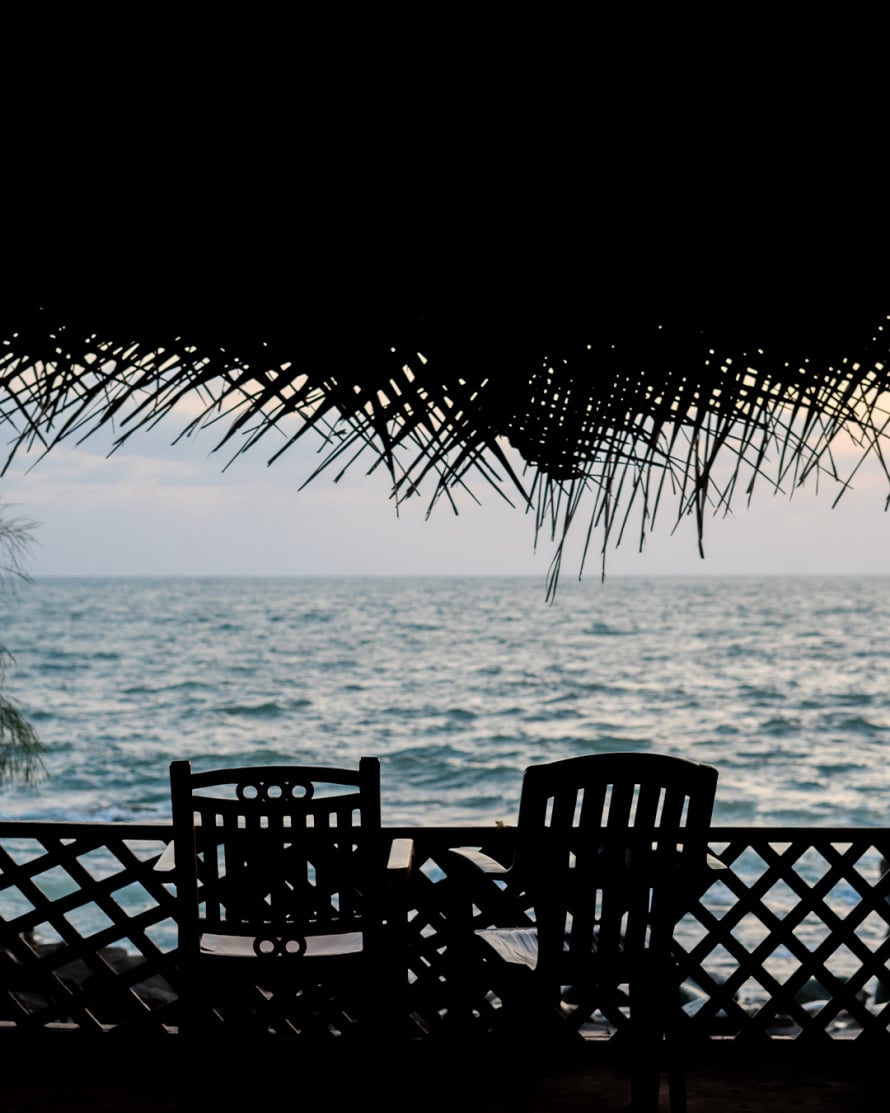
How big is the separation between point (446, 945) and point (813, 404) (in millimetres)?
2058

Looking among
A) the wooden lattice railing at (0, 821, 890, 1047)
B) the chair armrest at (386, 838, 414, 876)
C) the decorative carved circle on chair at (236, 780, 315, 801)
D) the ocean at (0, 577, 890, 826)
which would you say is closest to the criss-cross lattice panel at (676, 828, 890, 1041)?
the wooden lattice railing at (0, 821, 890, 1047)

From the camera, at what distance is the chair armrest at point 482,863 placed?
1968mm

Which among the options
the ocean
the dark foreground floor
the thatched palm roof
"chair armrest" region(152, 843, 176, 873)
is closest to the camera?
the thatched palm roof

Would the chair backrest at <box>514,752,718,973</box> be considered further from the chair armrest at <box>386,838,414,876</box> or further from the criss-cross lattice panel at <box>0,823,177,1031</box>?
the criss-cross lattice panel at <box>0,823,177,1031</box>

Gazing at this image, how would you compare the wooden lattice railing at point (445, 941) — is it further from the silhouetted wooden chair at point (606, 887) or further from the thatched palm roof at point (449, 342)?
the thatched palm roof at point (449, 342)

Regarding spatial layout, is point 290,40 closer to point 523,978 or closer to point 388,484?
point 388,484

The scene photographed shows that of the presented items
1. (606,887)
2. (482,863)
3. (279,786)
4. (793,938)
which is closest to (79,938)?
(279,786)

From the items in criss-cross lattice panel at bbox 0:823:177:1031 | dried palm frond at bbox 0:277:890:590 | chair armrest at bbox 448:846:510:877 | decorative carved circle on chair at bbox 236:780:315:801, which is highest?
dried palm frond at bbox 0:277:890:590

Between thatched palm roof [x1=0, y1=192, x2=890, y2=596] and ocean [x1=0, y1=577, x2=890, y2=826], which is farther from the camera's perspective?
ocean [x1=0, y1=577, x2=890, y2=826]

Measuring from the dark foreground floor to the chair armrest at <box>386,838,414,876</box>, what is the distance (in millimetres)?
482

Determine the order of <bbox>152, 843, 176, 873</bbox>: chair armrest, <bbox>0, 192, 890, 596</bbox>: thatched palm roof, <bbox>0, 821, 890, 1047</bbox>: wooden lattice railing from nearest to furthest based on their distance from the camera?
<bbox>0, 192, 890, 596</bbox>: thatched palm roof < <bbox>152, 843, 176, 873</bbox>: chair armrest < <bbox>0, 821, 890, 1047</bbox>: wooden lattice railing

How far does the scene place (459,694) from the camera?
19438mm

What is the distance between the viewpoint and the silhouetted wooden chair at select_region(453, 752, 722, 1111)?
1805 mm

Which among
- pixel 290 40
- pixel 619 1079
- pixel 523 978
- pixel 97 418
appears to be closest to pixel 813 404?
pixel 290 40
